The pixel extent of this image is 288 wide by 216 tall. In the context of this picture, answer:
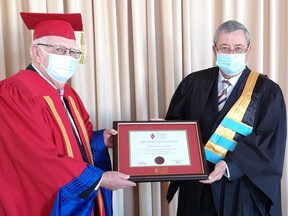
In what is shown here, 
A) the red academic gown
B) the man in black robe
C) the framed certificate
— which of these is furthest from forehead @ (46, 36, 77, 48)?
the man in black robe

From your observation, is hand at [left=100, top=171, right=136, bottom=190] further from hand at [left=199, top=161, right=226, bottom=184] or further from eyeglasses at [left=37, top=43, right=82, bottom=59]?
eyeglasses at [left=37, top=43, right=82, bottom=59]

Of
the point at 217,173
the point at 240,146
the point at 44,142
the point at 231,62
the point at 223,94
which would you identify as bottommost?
the point at 217,173

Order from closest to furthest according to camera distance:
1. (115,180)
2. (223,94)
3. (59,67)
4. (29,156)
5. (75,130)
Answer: (29,156), (115,180), (59,67), (75,130), (223,94)

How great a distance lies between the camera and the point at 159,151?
1657mm

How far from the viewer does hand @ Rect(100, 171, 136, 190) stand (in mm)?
1510

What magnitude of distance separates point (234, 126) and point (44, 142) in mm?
930

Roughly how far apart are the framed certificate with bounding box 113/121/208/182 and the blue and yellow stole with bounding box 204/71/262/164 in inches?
4.5

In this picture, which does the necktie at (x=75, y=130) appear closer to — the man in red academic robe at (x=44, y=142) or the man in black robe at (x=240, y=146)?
the man in red academic robe at (x=44, y=142)

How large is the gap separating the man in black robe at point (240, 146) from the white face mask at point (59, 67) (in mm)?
724

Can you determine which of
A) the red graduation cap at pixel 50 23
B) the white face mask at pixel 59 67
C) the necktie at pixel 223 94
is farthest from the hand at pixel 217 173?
the red graduation cap at pixel 50 23

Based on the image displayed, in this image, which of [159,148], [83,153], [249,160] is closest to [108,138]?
[83,153]

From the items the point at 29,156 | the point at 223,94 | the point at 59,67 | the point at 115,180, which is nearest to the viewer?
the point at 29,156

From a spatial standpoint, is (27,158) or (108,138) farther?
(108,138)

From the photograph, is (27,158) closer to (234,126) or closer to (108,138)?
(108,138)
